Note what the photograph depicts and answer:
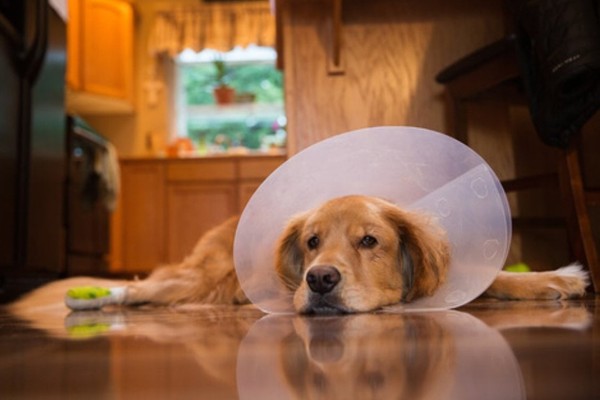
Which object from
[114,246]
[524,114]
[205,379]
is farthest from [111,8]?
[205,379]

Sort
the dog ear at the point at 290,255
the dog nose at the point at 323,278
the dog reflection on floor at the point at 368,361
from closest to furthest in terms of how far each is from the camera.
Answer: the dog reflection on floor at the point at 368,361
the dog nose at the point at 323,278
the dog ear at the point at 290,255

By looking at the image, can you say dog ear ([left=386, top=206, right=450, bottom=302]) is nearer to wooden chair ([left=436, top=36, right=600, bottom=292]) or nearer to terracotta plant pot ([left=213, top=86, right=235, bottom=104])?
wooden chair ([left=436, top=36, right=600, bottom=292])

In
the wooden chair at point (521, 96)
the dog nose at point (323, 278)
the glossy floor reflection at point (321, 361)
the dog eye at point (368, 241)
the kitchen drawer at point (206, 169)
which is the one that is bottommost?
the glossy floor reflection at point (321, 361)

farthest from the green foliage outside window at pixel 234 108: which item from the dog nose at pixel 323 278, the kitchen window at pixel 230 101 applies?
the dog nose at pixel 323 278

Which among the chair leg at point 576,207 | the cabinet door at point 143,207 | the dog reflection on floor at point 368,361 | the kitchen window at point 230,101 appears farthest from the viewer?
the kitchen window at point 230,101

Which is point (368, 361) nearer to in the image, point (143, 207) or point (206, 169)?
point (206, 169)

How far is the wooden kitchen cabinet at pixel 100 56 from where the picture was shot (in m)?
6.35

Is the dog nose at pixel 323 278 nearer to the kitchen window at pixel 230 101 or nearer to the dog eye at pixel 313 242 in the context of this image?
the dog eye at pixel 313 242

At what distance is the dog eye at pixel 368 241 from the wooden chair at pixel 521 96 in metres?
A: 0.68

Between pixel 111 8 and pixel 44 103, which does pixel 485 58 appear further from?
pixel 111 8

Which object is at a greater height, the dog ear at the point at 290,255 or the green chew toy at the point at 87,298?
the dog ear at the point at 290,255

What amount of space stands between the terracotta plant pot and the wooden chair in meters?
4.98

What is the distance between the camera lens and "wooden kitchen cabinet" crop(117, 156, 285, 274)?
6.43 m

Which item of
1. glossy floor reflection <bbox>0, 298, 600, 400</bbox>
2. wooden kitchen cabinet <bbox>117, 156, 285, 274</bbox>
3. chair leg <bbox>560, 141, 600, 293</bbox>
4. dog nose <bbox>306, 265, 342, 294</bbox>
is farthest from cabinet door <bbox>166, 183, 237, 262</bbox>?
glossy floor reflection <bbox>0, 298, 600, 400</bbox>
